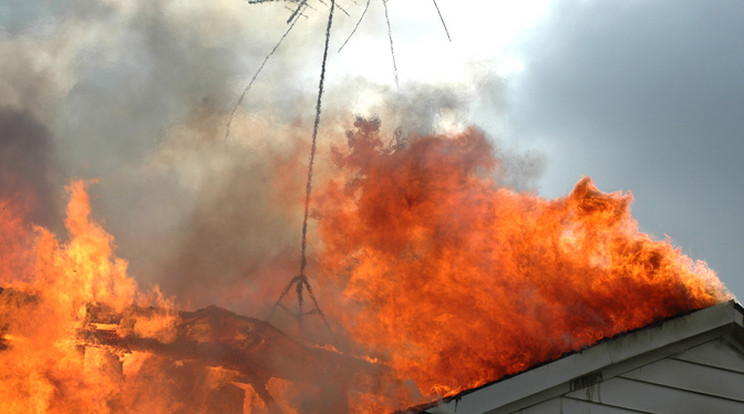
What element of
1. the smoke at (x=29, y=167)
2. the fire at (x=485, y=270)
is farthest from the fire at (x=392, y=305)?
the smoke at (x=29, y=167)

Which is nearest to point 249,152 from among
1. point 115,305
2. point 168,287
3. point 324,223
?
point 324,223

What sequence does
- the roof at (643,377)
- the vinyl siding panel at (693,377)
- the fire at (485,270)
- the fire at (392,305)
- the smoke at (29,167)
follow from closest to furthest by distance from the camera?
the roof at (643,377) → the vinyl siding panel at (693,377) → the fire at (485,270) → the fire at (392,305) → the smoke at (29,167)

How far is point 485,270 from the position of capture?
8.05 metres

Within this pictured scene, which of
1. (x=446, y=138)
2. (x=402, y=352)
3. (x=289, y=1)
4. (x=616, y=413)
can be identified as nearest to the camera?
(x=616, y=413)

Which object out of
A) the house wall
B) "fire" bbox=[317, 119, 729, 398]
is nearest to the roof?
the house wall

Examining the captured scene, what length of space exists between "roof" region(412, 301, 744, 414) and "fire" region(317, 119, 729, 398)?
32 centimetres

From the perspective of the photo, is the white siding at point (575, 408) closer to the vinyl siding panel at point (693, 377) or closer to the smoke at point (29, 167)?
the vinyl siding panel at point (693, 377)

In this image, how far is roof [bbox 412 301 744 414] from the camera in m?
5.69

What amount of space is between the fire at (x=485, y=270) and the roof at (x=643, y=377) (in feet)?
1.04

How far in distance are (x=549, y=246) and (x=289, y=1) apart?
1061 centimetres

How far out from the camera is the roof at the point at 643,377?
5.69 m

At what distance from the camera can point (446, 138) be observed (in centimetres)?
1149

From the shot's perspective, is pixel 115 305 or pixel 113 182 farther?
pixel 113 182

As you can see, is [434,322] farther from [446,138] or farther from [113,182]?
[113,182]
